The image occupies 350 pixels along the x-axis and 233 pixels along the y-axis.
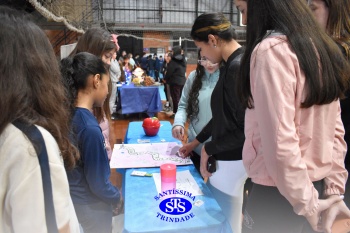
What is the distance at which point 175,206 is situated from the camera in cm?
108

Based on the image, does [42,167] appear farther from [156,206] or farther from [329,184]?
[329,184]

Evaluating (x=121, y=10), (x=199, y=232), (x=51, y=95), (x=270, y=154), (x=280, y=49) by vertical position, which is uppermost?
(x=121, y=10)

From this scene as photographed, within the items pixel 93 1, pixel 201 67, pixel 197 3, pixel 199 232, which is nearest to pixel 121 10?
pixel 93 1

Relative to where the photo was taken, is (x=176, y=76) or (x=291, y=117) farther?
(x=176, y=76)

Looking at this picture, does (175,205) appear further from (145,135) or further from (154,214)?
(145,135)

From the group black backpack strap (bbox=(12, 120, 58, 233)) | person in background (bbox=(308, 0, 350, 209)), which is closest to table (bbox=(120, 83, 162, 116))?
person in background (bbox=(308, 0, 350, 209))

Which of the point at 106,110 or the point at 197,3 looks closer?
the point at 106,110

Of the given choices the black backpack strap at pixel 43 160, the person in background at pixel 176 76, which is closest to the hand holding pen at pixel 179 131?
the black backpack strap at pixel 43 160

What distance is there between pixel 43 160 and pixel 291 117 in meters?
0.57

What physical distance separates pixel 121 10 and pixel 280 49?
1496 cm

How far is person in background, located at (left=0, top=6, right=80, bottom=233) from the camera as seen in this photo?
0.57 metres

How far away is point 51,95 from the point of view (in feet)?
2.17

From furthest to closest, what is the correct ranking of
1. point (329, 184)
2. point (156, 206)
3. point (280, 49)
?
1. point (156, 206)
2. point (329, 184)
3. point (280, 49)

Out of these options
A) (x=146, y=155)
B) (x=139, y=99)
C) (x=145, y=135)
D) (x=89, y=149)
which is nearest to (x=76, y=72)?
(x=89, y=149)
